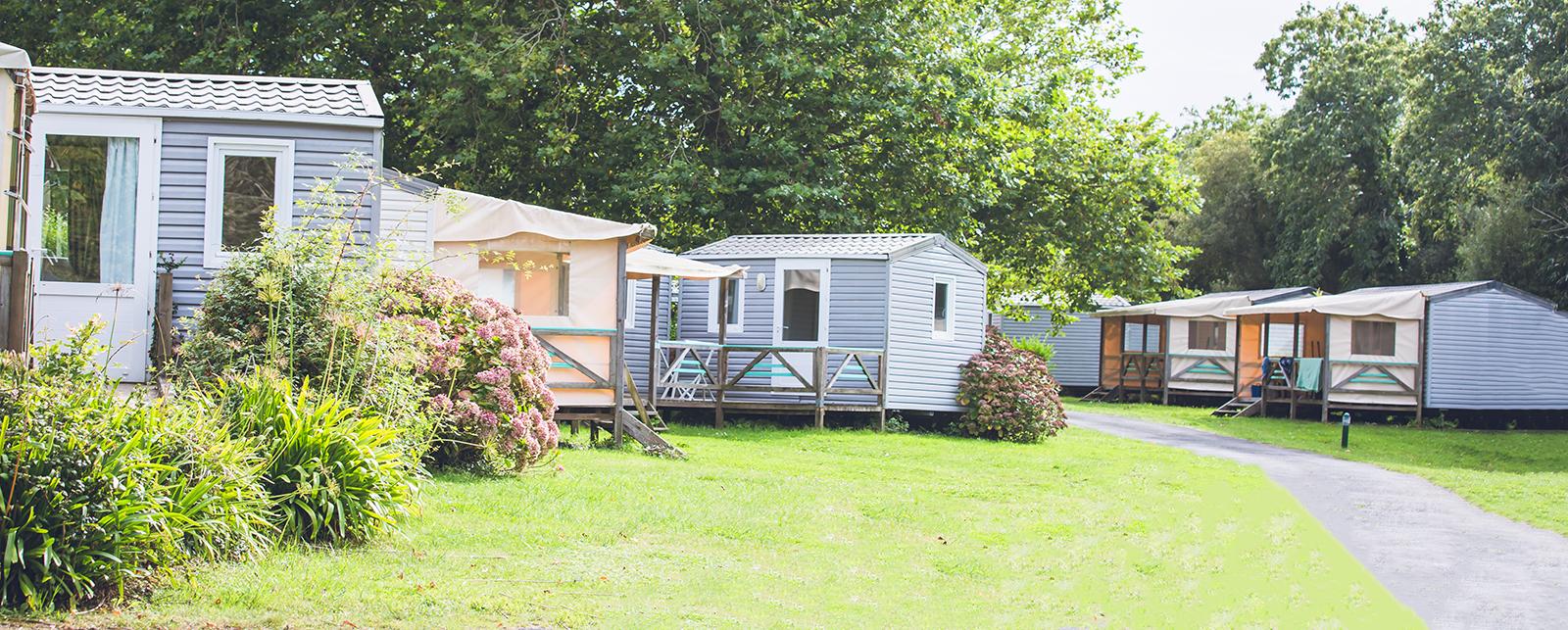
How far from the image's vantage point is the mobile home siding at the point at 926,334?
23.1m

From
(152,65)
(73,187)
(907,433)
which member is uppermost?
(152,65)

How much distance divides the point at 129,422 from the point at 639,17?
19.1 metres

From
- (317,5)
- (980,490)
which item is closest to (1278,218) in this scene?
(317,5)

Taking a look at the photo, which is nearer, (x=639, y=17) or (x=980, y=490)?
(x=980, y=490)

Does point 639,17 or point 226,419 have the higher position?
point 639,17

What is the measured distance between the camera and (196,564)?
752cm

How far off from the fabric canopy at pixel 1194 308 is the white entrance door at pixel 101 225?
26.3 metres

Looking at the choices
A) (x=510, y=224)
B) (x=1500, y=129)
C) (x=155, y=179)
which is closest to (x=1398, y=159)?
(x=1500, y=129)

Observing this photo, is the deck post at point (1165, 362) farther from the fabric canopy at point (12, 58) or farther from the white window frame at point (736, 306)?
the fabric canopy at point (12, 58)

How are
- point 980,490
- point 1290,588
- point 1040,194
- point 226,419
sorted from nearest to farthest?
1. point 226,419
2. point 1290,588
3. point 980,490
4. point 1040,194

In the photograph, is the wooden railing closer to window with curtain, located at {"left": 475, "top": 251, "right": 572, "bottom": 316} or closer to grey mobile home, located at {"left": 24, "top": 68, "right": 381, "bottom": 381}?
window with curtain, located at {"left": 475, "top": 251, "right": 572, "bottom": 316}

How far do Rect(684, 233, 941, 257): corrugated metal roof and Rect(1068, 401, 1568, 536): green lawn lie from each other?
23.9 feet

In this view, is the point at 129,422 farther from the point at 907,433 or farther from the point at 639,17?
the point at 639,17

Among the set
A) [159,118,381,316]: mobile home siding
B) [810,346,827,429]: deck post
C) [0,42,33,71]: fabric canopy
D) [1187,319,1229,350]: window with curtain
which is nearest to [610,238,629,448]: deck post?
[159,118,381,316]: mobile home siding
